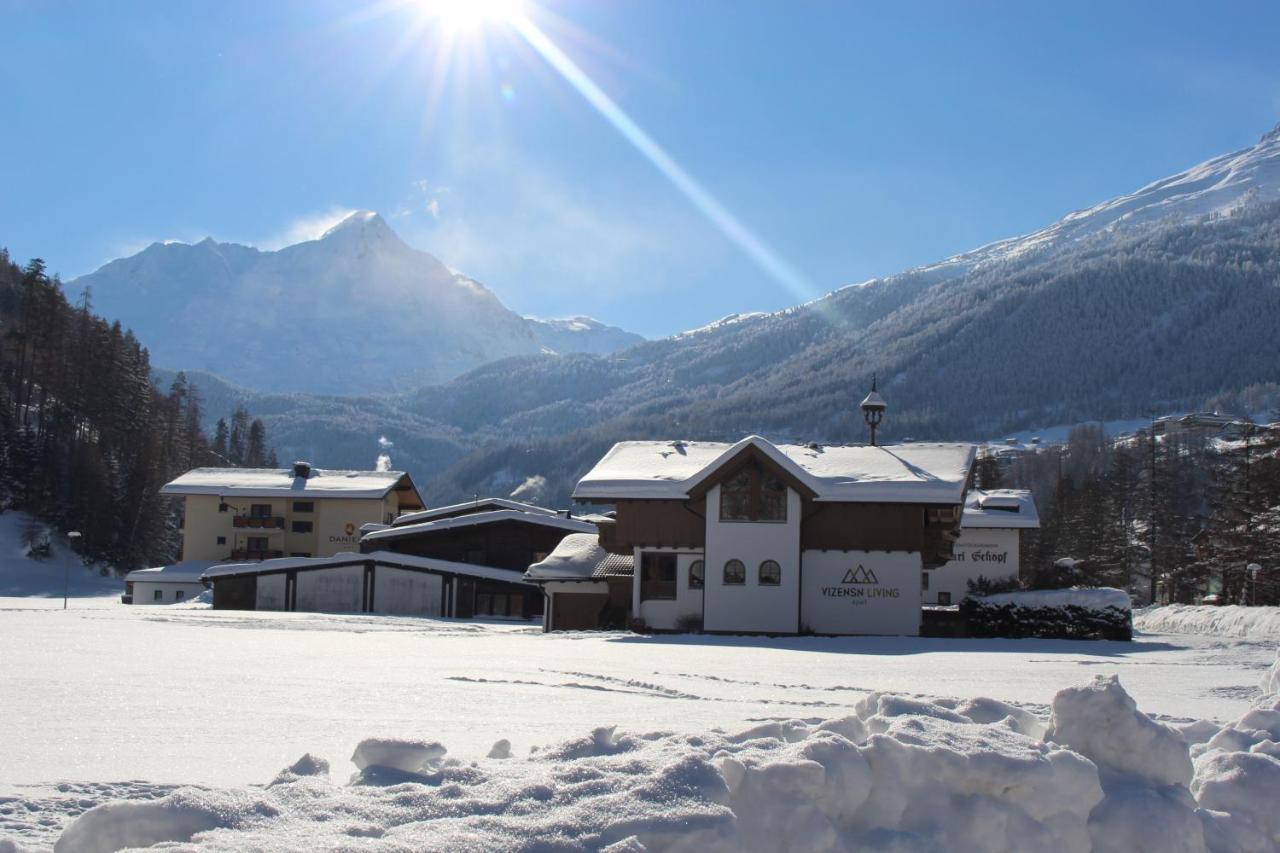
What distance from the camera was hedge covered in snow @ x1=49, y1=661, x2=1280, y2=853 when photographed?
4.78 metres

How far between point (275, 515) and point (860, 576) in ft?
151

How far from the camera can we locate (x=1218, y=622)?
3378 cm

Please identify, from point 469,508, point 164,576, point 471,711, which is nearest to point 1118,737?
point 471,711

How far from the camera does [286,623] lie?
28625mm

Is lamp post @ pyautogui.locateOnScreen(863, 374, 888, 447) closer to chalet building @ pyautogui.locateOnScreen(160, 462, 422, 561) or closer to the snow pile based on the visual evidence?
the snow pile

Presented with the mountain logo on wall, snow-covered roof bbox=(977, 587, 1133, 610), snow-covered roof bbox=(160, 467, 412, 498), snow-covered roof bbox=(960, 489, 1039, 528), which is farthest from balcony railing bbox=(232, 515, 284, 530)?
snow-covered roof bbox=(977, 587, 1133, 610)

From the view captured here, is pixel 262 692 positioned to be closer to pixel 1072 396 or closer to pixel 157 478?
pixel 157 478

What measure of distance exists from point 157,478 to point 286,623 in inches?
2503

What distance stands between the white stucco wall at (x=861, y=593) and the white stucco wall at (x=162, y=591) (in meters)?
40.1

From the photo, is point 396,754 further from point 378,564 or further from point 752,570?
point 378,564

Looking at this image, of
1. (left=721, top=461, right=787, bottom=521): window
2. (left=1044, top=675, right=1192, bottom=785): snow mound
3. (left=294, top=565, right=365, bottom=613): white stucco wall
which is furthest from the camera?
(left=294, top=565, right=365, bottom=613): white stucco wall

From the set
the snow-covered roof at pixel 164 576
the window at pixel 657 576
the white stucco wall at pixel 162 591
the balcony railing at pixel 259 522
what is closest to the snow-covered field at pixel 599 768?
the window at pixel 657 576

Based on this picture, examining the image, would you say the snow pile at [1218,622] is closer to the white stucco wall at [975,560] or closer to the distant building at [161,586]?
the white stucco wall at [975,560]

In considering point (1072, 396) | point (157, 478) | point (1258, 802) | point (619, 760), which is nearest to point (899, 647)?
point (1258, 802)
